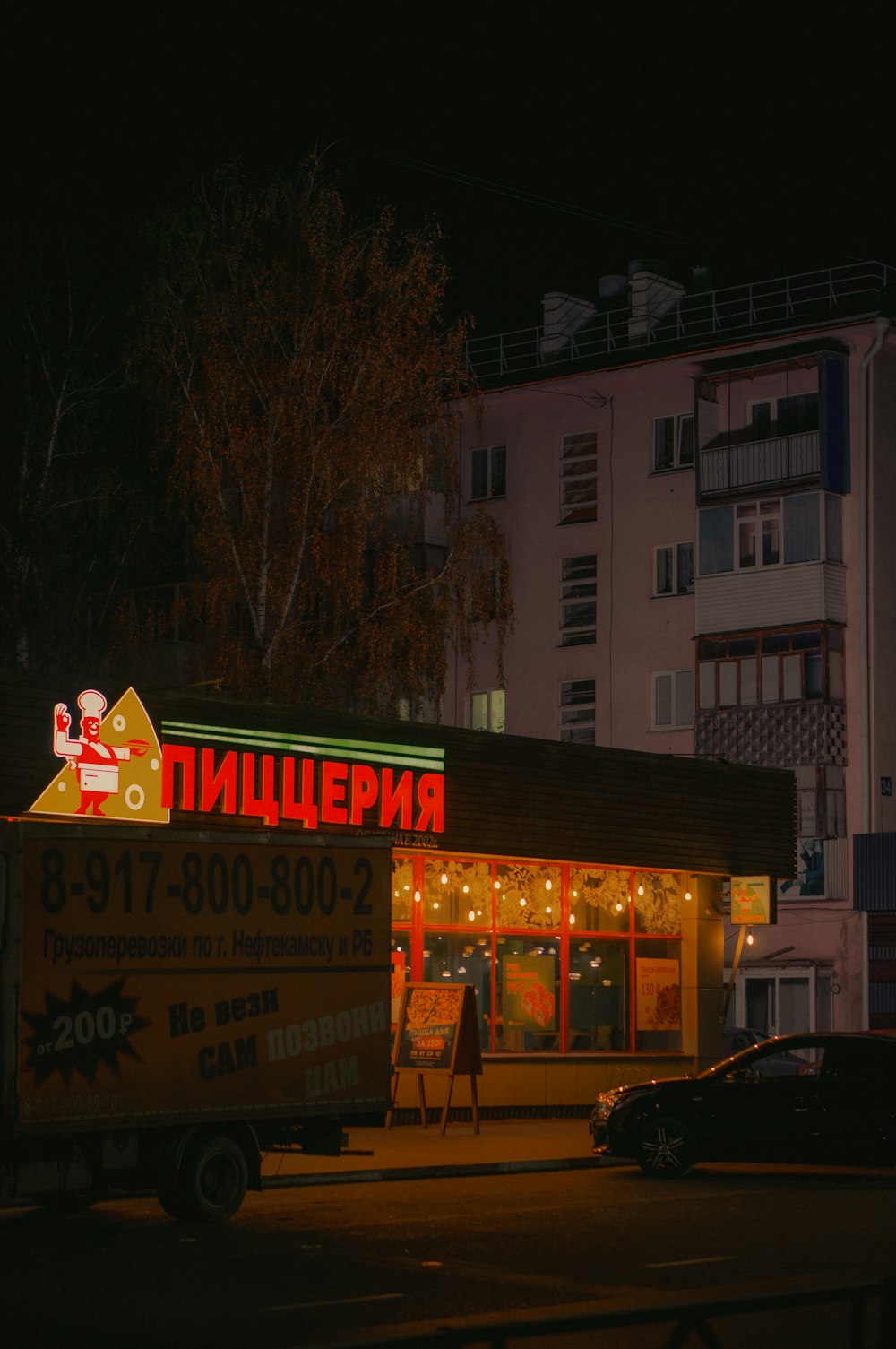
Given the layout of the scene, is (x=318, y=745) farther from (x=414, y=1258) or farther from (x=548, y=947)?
(x=414, y=1258)

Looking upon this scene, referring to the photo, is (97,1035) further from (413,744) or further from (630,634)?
(630,634)

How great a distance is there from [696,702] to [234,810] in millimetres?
24791

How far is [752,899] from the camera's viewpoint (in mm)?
28016

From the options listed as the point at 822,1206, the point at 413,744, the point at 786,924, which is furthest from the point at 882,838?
the point at 822,1206

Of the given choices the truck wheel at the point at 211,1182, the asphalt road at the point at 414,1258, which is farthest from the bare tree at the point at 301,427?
the truck wheel at the point at 211,1182

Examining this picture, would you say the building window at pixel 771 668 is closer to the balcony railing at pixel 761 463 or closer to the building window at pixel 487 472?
the balcony railing at pixel 761 463

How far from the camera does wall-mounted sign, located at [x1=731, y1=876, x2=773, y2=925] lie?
27828mm

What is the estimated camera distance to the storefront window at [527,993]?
25.7 m

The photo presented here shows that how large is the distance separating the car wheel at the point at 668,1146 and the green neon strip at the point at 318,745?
6.37 m

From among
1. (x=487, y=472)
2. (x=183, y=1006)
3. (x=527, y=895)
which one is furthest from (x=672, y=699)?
(x=183, y=1006)

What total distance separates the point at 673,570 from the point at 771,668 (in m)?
4.03

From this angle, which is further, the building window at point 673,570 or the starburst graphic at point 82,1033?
the building window at point 673,570

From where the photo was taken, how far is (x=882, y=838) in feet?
139

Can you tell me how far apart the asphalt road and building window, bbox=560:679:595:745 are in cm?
2963
